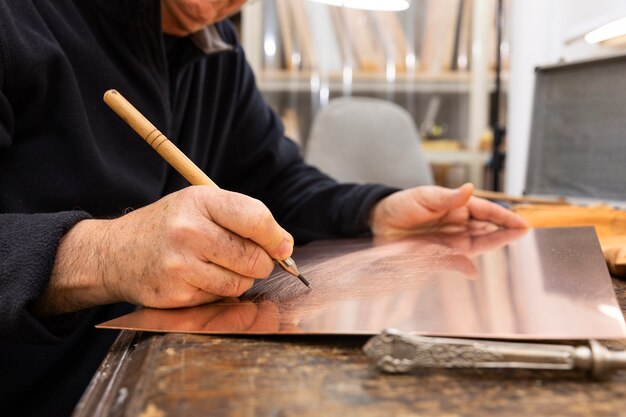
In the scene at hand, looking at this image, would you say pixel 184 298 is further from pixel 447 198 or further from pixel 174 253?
pixel 447 198

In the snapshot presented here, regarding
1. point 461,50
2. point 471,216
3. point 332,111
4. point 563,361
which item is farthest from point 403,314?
point 461,50

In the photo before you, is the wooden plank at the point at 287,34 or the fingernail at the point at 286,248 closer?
the fingernail at the point at 286,248

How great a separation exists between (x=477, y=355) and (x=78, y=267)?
1.42 feet

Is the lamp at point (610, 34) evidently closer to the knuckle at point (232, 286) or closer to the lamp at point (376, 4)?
the lamp at point (376, 4)

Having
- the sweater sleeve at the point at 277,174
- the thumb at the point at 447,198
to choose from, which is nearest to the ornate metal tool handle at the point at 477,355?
the thumb at the point at 447,198

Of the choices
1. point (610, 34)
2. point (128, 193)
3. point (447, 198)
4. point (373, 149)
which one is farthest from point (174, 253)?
point (373, 149)

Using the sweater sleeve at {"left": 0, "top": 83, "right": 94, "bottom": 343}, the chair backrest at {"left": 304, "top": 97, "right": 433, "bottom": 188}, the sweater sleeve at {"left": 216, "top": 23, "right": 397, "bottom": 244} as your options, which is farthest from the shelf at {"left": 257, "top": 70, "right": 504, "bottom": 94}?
the sweater sleeve at {"left": 0, "top": 83, "right": 94, "bottom": 343}

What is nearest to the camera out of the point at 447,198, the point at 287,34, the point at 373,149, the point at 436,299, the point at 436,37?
the point at 436,299

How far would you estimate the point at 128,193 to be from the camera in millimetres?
1021

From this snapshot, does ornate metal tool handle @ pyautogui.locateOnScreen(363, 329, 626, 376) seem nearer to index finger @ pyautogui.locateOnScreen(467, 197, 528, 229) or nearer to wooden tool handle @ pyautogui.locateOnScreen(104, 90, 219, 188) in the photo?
wooden tool handle @ pyautogui.locateOnScreen(104, 90, 219, 188)

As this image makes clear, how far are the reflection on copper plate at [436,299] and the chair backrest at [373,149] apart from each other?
1.61 meters

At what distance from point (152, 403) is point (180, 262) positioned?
0.78 feet

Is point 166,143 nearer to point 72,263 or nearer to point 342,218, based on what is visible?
point 72,263

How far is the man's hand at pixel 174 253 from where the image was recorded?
0.62 metres
